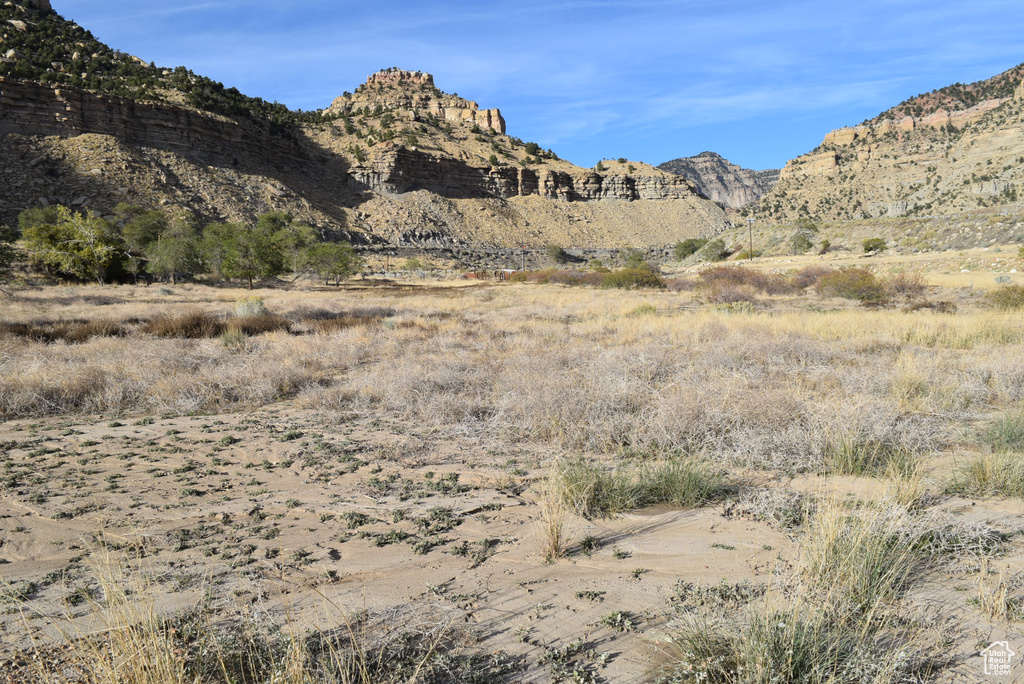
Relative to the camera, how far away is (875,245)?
159 feet

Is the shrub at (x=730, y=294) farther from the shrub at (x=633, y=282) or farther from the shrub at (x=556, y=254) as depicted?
the shrub at (x=556, y=254)

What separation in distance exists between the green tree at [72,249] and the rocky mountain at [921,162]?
319 feet

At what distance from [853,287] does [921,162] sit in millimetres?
95832

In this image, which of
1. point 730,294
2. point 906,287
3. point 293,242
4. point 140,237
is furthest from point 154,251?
point 906,287

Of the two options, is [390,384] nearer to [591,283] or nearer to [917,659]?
[917,659]

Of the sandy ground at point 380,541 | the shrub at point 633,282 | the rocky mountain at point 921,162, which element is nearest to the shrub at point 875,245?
the shrub at point 633,282

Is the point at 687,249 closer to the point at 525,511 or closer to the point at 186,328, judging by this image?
the point at 186,328

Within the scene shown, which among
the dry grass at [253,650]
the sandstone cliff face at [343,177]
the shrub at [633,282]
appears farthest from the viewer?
the sandstone cliff face at [343,177]

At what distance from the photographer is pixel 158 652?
2295 mm

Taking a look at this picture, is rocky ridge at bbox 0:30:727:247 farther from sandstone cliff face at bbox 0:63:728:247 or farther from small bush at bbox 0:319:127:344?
small bush at bbox 0:319:127:344

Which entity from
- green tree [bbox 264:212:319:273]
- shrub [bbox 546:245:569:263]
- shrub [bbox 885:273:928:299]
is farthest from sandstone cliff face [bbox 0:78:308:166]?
shrub [bbox 885:273:928:299]

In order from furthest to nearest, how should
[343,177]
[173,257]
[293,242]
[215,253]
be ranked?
[343,177] < [293,242] < [215,253] < [173,257]

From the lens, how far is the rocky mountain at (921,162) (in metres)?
77.9

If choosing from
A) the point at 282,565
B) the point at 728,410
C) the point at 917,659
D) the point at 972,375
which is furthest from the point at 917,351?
the point at 282,565
